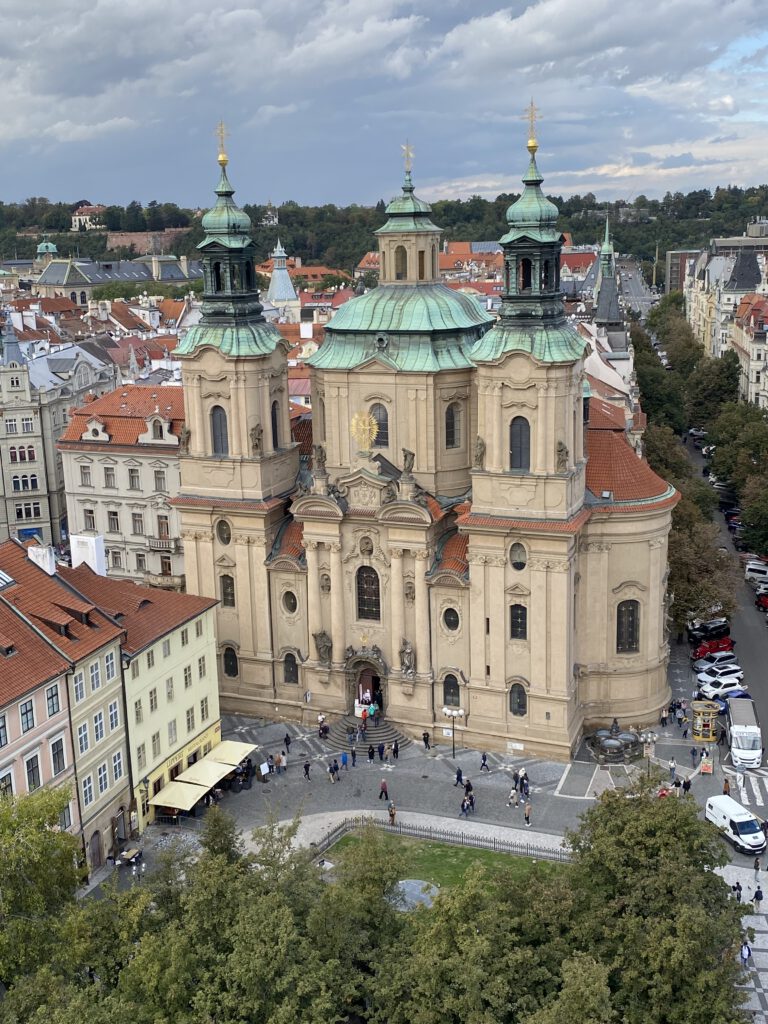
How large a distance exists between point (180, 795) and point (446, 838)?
12459 mm

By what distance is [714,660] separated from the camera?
69625 mm

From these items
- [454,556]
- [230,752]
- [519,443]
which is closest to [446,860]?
[230,752]

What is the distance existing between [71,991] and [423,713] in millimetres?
30310

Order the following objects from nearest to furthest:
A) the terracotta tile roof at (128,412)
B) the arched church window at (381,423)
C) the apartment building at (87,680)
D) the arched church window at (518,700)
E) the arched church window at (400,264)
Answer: the apartment building at (87,680) < the arched church window at (518,700) < the arched church window at (381,423) < the arched church window at (400,264) < the terracotta tile roof at (128,412)

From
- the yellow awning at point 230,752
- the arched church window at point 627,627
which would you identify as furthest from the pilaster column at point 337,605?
the arched church window at point 627,627

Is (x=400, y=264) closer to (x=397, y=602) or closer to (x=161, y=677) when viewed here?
(x=397, y=602)

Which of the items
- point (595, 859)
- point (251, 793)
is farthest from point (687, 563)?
point (595, 859)

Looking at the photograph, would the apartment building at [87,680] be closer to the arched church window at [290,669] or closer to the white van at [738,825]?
the arched church window at [290,669]

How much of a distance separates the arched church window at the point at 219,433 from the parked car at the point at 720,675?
3040 cm

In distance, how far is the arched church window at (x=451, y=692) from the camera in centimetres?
6103

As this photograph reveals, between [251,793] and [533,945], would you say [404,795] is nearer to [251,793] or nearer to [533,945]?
[251,793]

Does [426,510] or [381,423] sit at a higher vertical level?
[381,423]

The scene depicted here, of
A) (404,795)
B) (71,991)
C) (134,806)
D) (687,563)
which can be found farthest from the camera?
(687,563)

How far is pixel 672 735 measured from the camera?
202 feet
